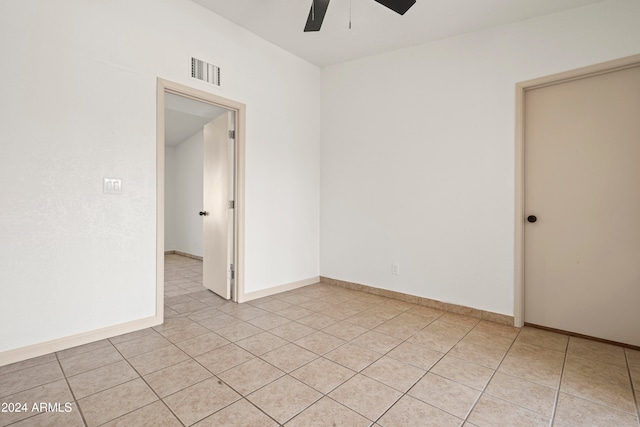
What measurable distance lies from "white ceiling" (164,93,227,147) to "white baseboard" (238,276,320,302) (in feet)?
6.95

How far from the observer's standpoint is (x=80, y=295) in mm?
2287

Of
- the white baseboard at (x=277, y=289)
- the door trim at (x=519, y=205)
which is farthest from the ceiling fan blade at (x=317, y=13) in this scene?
the white baseboard at (x=277, y=289)

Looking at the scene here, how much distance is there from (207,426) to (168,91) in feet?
8.65

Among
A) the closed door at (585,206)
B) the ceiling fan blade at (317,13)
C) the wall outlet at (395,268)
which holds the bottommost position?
the wall outlet at (395,268)

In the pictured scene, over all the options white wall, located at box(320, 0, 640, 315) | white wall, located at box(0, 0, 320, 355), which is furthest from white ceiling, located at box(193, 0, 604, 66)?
white wall, located at box(0, 0, 320, 355)

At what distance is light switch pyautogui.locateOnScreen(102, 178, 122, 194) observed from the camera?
2.40 meters

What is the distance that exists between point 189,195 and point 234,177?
3876mm

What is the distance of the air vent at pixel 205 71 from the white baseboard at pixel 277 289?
2.27 metres

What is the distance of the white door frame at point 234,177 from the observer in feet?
8.81

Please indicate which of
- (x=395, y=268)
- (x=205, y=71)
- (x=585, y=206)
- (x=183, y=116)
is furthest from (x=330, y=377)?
(x=183, y=116)

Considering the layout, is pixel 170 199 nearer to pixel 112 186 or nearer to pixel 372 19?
pixel 112 186

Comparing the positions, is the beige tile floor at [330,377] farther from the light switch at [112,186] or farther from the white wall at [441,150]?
the light switch at [112,186]

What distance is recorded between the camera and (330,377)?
1897 mm

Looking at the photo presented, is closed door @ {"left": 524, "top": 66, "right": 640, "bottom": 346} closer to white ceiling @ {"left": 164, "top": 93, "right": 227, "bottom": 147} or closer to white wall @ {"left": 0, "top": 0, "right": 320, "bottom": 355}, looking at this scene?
white wall @ {"left": 0, "top": 0, "right": 320, "bottom": 355}
